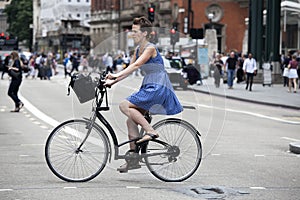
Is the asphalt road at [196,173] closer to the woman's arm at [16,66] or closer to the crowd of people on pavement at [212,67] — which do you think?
the crowd of people on pavement at [212,67]

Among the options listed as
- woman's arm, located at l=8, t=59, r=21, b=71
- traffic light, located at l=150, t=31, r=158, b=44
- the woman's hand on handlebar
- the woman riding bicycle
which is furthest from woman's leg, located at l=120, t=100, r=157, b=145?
woman's arm, located at l=8, t=59, r=21, b=71

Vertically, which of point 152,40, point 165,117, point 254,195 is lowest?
point 254,195

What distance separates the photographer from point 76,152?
9.59 m

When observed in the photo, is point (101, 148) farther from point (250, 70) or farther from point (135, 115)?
point (250, 70)

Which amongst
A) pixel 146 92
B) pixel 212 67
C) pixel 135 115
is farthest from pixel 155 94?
pixel 212 67

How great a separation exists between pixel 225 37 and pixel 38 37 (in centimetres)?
5878

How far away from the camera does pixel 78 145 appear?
960cm

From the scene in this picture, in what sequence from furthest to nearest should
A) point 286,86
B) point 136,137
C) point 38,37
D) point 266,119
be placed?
point 38,37
point 286,86
point 266,119
point 136,137

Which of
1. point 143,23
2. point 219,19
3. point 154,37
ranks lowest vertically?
point 154,37

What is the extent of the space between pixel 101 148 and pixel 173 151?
0.86m

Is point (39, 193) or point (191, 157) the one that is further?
point (191, 157)

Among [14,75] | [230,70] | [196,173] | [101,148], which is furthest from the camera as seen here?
[230,70]

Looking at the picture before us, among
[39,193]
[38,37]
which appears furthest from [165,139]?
[38,37]

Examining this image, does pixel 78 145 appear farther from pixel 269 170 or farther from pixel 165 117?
pixel 269 170
